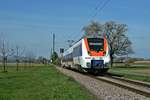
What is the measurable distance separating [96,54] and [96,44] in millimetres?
1124

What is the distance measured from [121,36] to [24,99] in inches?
3166

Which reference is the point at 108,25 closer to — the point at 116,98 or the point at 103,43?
the point at 103,43

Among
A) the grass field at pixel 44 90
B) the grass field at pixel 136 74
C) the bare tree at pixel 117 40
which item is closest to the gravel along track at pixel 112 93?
the grass field at pixel 44 90

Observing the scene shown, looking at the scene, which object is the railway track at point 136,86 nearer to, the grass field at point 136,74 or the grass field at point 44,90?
the grass field at point 44,90

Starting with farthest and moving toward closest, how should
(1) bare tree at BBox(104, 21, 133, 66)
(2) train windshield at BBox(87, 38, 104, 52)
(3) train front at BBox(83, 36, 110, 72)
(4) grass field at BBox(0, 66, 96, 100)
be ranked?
(1) bare tree at BBox(104, 21, 133, 66), (2) train windshield at BBox(87, 38, 104, 52), (3) train front at BBox(83, 36, 110, 72), (4) grass field at BBox(0, 66, 96, 100)

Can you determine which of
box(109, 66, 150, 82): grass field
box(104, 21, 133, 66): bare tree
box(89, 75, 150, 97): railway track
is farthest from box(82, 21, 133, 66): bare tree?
box(89, 75, 150, 97): railway track

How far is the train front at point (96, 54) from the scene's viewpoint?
35.2 meters

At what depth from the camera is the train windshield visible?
3577cm

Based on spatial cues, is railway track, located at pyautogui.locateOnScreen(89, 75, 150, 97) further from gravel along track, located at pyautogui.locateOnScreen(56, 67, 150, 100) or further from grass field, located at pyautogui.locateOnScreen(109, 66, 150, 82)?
grass field, located at pyautogui.locateOnScreen(109, 66, 150, 82)

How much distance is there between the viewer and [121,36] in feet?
312

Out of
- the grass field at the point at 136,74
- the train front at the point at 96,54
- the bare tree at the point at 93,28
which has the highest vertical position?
the bare tree at the point at 93,28

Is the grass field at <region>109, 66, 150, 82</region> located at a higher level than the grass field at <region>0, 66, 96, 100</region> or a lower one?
higher

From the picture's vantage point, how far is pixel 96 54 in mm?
35438

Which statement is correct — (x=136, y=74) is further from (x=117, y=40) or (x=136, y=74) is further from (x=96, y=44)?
(x=117, y=40)
